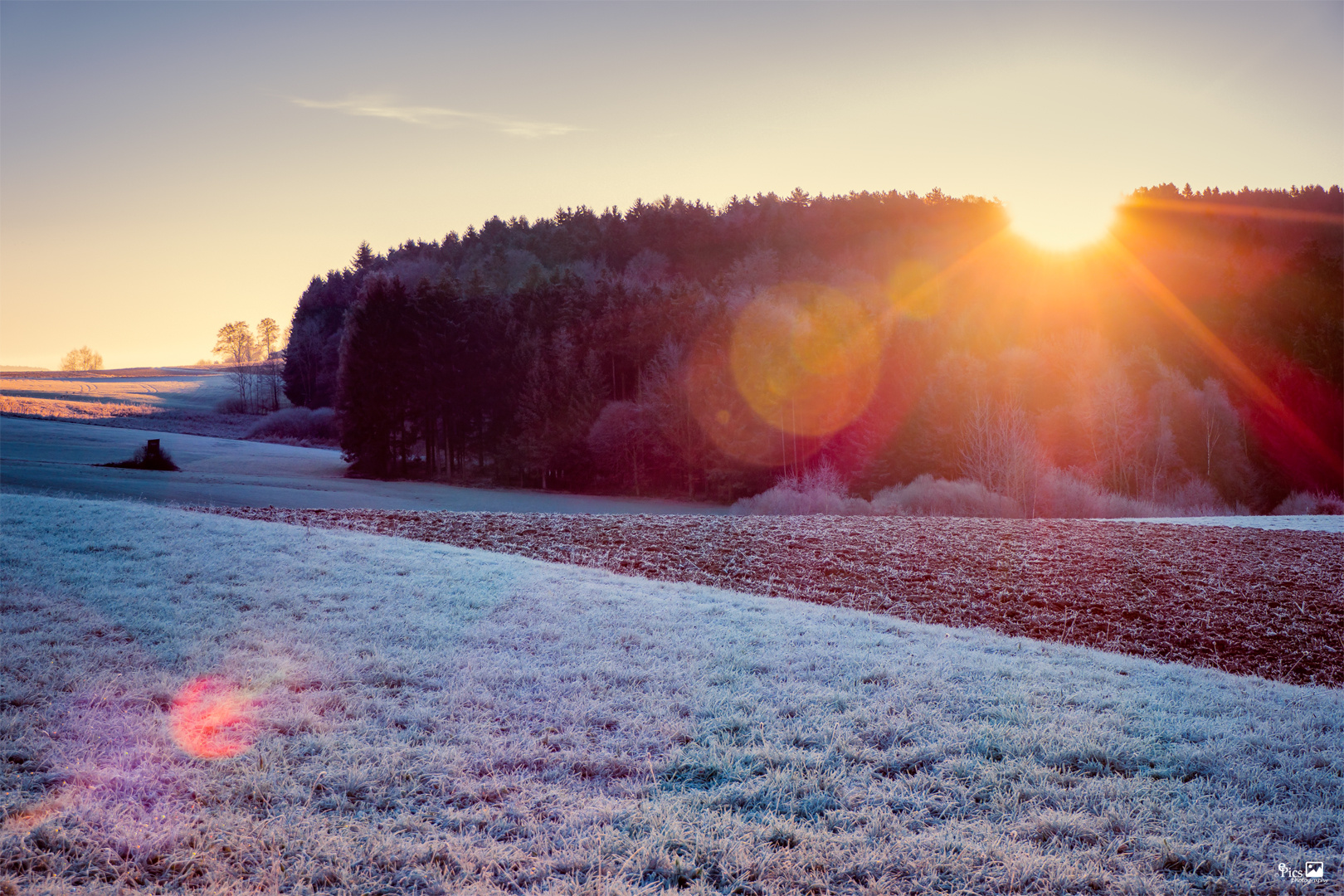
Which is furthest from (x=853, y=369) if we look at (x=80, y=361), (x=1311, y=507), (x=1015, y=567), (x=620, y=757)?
(x=80, y=361)

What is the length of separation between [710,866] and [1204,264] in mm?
73679

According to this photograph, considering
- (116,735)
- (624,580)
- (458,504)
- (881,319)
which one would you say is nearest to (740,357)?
(881,319)

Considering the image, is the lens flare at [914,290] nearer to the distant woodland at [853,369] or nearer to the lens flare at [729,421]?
the distant woodland at [853,369]

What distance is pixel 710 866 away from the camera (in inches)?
132

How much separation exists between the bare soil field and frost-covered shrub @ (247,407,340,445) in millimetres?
38861

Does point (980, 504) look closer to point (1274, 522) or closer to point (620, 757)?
point (1274, 522)

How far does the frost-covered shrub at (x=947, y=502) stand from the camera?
22.8 metres

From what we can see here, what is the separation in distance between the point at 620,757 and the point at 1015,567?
31.7 ft

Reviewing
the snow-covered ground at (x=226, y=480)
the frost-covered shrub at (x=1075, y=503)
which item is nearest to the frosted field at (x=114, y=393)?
the snow-covered ground at (x=226, y=480)

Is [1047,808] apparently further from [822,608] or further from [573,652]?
[822,608]

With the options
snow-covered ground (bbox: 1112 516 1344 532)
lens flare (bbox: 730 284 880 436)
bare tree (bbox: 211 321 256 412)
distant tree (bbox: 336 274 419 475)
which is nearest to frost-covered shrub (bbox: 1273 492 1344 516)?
snow-covered ground (bbox: 1112 516 1344 532)

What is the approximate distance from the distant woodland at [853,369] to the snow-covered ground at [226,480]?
4443 mm

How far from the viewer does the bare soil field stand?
8750 mm

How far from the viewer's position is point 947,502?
78.2 feet
